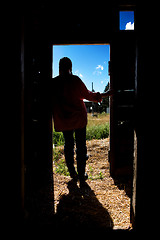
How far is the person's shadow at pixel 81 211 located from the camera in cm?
175

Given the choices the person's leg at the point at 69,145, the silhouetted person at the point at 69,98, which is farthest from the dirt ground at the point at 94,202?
the silhouetted person at the point at 69,98

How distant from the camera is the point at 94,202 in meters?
2.25

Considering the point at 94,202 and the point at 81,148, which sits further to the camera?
the point at 81,148

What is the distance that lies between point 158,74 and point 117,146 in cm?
196

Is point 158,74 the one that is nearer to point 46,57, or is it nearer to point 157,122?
point 157,122

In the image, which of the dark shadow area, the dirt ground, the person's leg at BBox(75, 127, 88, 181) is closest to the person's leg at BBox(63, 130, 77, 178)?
the person's leg at BBox(75, 127, 88, 181)

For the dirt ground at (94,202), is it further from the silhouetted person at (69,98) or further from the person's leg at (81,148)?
the silhouetted person at (69,98)

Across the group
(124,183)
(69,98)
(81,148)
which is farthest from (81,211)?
(69,98)

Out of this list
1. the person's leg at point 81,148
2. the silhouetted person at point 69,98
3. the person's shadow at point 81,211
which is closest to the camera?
the person's shadow at point 81,211

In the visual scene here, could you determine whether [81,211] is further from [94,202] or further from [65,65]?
[65,65]

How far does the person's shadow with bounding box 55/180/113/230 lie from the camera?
1747 millimetres

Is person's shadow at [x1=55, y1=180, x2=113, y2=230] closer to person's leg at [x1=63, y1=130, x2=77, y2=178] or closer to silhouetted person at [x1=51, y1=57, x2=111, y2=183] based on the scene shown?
person's leg at [x1=63, y1=130, x2=77, y2=178]

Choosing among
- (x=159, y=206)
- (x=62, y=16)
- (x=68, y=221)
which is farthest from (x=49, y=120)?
(x=159, y=206)

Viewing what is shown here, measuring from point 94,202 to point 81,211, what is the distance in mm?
312
